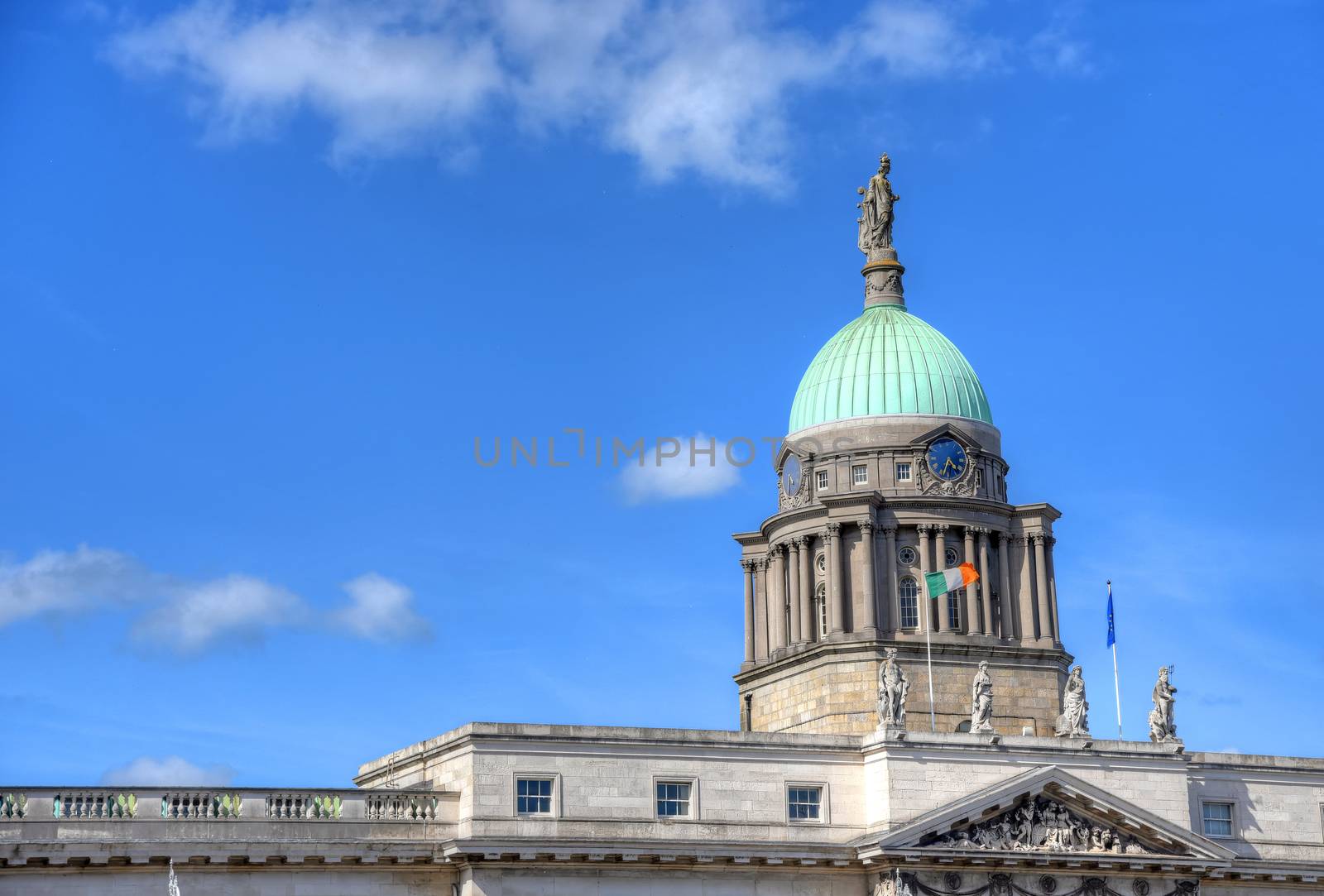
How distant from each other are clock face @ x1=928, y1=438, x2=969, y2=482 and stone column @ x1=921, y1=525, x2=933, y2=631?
7.79 ft

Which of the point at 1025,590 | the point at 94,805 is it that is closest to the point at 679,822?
the point at 94,805

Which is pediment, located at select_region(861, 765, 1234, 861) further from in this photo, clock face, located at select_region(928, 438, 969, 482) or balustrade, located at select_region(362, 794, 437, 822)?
clock face, located at select_region(928, 438, 969, 482)

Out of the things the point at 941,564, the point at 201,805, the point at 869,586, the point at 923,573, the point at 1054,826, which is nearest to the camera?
the point at 201,805

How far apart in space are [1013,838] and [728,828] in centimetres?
924

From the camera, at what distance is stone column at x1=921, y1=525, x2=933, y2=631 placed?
81.2 m

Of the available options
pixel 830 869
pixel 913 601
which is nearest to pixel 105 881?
pixel 830 869

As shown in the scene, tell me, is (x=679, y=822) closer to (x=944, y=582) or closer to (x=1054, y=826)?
(x=1054, y=826)

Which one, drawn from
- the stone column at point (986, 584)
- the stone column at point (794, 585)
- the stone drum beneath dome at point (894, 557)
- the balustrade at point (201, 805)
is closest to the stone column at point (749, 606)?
the stone drum beneath dome at point (894, 557)

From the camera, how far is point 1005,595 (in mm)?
83375

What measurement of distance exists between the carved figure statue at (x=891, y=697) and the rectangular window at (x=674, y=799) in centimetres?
684

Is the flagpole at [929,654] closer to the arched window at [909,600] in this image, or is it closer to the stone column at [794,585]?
the arched window at [909,600]

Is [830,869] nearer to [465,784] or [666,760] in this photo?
[666,760]

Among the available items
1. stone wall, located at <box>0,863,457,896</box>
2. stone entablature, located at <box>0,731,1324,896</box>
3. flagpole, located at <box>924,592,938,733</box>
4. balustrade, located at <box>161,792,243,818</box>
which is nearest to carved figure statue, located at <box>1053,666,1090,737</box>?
stone entablature, located at <box>0,731,1324,896</box>

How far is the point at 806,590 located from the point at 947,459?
24.7 feet
